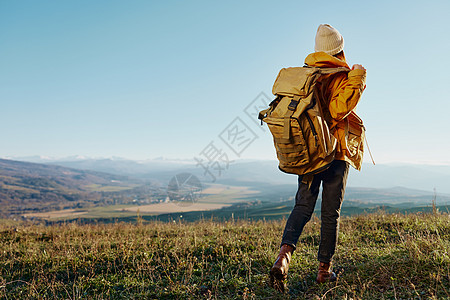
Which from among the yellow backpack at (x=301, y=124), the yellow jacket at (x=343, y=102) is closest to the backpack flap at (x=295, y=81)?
the yellow backpack at (x=301, y=124)

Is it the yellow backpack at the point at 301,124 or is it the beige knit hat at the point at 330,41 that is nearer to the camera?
the yellow backpack at the point at 301,124

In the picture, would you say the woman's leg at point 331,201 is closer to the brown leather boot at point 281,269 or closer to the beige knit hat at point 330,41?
the brown leather boot at point 281,269

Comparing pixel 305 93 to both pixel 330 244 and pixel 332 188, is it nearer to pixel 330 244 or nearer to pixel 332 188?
pixel 332 188

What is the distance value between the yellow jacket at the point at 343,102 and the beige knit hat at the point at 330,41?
15 centimetres

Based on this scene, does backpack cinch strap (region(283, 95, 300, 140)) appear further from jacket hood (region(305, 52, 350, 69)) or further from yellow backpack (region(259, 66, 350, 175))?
jacket hood (region(305, 52, 350, 69))

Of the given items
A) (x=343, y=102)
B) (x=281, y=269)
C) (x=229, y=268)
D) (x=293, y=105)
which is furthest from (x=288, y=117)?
(x=229, y=268)

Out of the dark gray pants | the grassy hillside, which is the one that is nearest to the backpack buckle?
the dark gray pants

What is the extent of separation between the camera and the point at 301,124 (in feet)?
7.70

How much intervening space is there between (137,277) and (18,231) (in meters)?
5.08

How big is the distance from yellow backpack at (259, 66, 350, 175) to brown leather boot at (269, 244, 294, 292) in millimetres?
778

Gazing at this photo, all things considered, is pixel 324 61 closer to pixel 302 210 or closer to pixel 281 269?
pixel 302 210

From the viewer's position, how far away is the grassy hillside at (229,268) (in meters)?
2.61

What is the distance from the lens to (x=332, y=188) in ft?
8.68

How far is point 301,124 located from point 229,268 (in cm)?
212
